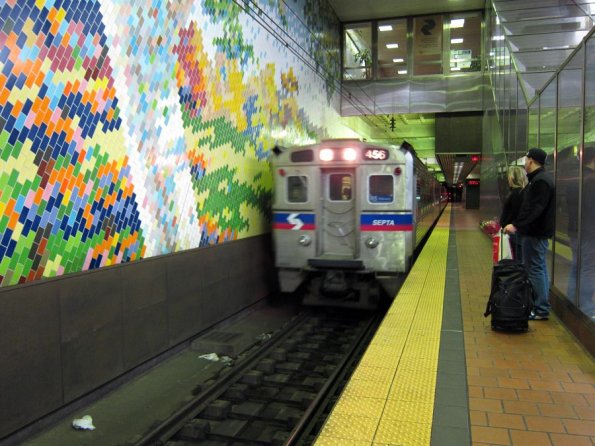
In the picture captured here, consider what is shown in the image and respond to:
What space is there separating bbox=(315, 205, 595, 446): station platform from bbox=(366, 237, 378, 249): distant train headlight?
6.27ft

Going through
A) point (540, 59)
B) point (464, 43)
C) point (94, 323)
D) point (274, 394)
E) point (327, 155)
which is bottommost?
point (274, 394)

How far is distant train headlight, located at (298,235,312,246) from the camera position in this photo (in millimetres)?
7648

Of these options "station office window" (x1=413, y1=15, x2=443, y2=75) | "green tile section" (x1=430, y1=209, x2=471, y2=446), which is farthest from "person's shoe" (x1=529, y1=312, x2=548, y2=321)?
"station office window" (x1=413, y1=15, x2=443, y2=75)

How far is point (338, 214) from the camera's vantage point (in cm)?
774

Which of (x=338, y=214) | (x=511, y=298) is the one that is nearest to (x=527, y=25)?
(x=338, y=214)

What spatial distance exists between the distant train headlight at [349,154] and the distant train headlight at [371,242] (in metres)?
1.26

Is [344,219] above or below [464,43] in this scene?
below

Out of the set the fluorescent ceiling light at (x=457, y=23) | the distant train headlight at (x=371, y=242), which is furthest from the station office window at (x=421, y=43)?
the distant train headlight at (x=371, y=242)

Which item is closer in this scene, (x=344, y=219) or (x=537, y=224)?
(x=537, y=224)

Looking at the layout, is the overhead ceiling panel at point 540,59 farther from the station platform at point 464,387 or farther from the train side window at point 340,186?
the station platform at point 464,387

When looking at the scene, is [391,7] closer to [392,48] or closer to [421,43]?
[421,43]

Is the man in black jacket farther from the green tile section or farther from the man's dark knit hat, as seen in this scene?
the green tile section

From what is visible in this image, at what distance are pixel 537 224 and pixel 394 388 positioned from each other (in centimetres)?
256

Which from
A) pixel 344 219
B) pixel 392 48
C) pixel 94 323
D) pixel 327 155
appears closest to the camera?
pixel 94 323
